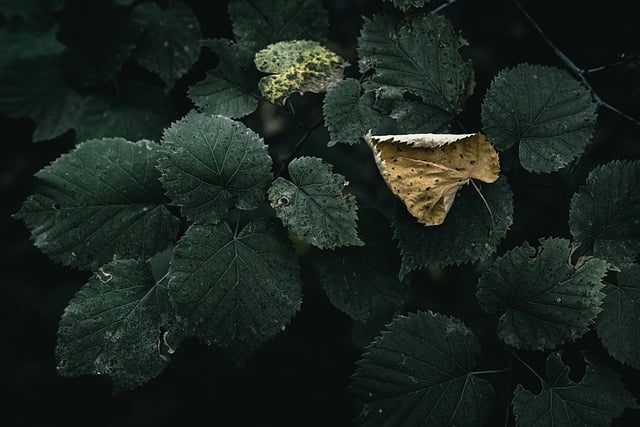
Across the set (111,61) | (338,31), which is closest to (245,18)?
(111,61)

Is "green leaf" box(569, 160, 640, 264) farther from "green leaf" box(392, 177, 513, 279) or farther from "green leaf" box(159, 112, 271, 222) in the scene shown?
"green leaf" box(159, 112, 271, 222)

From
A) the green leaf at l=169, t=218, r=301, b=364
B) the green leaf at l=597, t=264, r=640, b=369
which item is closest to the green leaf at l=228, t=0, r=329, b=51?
the green leaf at l=169, t=218, r=301, b=364

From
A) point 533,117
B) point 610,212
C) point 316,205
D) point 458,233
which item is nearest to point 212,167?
point 316,205

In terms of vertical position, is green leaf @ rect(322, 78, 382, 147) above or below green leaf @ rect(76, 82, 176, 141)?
above

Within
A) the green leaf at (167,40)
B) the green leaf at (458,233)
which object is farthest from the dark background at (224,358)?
the green leaf at (458,233)

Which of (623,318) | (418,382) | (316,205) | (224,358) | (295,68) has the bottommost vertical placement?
(224,358)

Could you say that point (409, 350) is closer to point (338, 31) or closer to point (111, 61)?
point (111, 61)

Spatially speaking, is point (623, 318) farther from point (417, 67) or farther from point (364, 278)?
point (417, 67)
